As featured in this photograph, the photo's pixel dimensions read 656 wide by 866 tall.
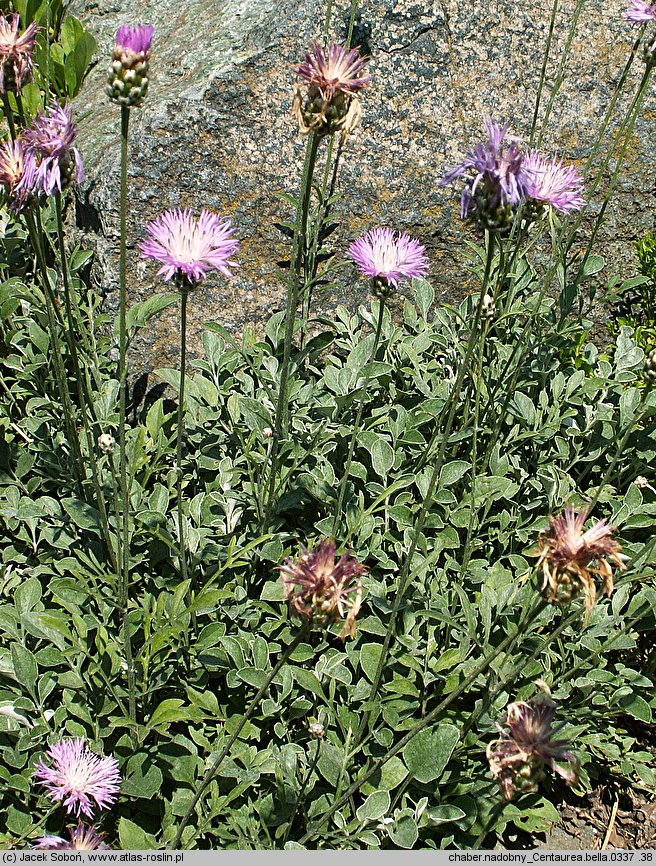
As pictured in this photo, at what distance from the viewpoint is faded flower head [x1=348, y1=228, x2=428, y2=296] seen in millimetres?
2438

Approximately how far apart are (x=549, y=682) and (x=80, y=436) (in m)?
1.97

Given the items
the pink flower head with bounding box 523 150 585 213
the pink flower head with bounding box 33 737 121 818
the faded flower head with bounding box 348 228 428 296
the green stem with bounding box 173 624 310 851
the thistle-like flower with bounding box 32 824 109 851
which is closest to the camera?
the green stem with bounding box 173 624 310 851

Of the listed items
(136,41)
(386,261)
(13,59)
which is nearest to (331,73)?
(136,41)

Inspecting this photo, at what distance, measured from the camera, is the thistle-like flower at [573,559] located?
1770 mm

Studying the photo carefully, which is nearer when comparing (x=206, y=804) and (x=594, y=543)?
(x=594, y=543)

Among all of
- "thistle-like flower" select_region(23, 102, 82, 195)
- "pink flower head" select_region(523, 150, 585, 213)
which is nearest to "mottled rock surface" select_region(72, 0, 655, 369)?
"pink flower head" select_region(523, 150, 585, 213)

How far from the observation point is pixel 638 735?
125 inches

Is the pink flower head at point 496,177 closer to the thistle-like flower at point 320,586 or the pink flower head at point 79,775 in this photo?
the thistle-like flower at point 320,586

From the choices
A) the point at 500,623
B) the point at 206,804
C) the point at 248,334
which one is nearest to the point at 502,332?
the point at 248,334

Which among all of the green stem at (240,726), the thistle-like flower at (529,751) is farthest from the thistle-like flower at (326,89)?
the thistle-like flower at (529,751)

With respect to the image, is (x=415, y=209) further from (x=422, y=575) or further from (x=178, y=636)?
(x=178, y=636)

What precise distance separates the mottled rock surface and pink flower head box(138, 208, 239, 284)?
55.6 inches

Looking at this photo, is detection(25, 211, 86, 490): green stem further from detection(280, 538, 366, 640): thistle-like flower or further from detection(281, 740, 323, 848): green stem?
detection(281, 740, 323, 848): green stem

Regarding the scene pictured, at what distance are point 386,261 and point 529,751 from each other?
146 cm
